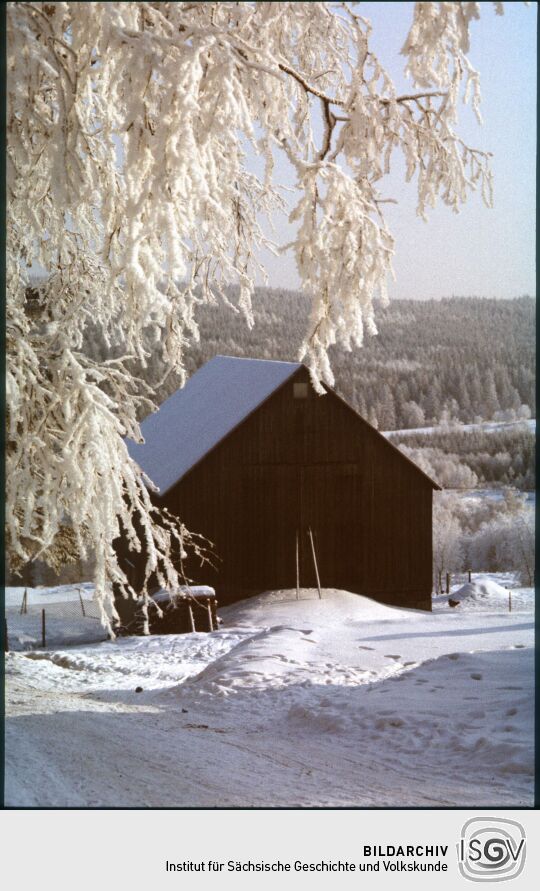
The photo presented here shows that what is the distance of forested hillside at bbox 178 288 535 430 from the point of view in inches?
787

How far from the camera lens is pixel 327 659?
11086 mm

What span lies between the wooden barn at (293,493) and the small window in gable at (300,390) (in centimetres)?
3

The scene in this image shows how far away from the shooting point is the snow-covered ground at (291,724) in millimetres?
5717

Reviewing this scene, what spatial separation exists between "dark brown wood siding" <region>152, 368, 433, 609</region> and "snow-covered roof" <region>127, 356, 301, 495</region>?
0.83 feet

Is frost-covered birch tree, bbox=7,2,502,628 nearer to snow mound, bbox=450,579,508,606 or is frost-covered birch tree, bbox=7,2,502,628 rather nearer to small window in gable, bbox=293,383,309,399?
small window in gable, bbox=293,383,309,399

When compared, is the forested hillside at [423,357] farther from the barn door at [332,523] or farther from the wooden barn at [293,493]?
the barn door at [332,523]

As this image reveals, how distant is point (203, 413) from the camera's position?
A: 827 inches

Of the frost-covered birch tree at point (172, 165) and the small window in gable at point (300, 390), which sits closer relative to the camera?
the frost-covered birch tree at point (172, 165)

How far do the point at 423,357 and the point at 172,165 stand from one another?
80.0ft

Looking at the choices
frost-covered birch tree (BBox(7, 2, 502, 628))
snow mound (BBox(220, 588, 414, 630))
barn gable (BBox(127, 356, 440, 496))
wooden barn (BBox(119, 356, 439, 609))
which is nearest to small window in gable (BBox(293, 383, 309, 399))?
wooden barn (BBox(119, 356, 439, 609))
